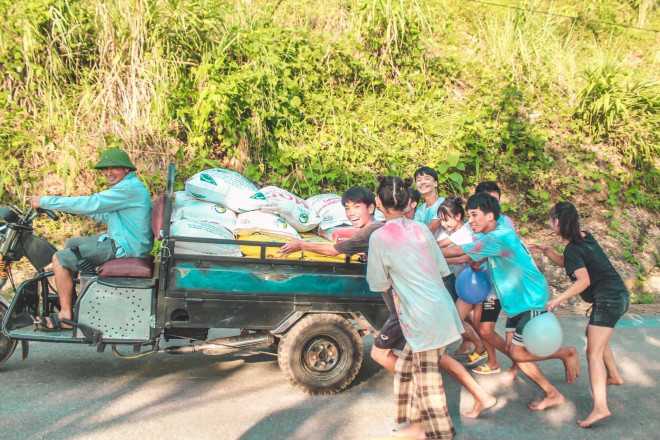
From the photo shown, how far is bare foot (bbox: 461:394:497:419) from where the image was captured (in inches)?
151

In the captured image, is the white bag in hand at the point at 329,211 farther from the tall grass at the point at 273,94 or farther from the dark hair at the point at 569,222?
the tall grass at the point at 273,94

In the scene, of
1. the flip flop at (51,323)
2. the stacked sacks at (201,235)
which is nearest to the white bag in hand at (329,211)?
the stacked sacks at (201,235)

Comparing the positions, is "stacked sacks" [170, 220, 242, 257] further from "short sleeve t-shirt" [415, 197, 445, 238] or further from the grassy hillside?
the grassy hillside

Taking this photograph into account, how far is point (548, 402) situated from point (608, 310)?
0.86 metres

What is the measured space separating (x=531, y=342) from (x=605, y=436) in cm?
80

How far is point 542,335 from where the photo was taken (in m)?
3.98

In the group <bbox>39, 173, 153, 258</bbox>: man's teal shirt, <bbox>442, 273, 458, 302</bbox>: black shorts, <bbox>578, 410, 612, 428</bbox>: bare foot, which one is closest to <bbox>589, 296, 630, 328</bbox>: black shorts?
<bbox>578, 410, 612, 428</bbox>: bare foot

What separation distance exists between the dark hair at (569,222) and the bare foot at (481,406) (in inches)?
53.1

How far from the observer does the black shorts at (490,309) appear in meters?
4.73

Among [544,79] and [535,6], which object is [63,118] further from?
[535,6]

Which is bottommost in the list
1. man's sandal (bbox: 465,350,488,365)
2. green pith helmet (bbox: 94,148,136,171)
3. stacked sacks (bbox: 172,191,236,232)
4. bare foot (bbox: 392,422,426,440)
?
man's sandal (bbox: 465,350,488,365)

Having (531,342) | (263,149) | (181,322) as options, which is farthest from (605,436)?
(263,149)

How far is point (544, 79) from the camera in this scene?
33.1 feet

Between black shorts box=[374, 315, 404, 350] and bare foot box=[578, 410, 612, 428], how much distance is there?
1473 millimetres
